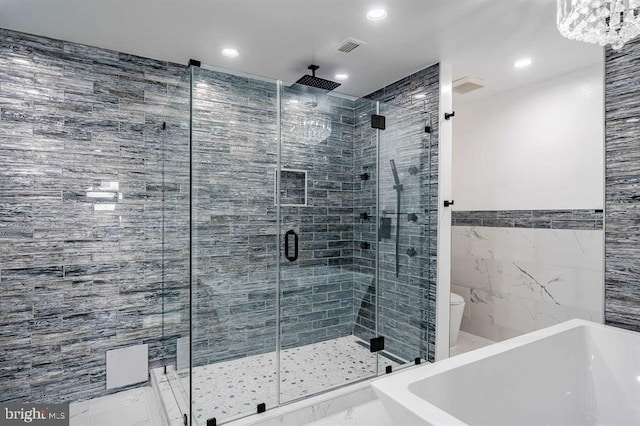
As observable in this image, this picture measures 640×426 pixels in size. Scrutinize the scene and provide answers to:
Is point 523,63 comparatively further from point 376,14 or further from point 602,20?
point 602,20

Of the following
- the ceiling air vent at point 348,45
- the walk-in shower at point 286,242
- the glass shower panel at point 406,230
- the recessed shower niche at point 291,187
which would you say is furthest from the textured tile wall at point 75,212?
the glass shower panel at point 406,230

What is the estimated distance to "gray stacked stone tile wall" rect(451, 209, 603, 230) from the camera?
2870 millimetres

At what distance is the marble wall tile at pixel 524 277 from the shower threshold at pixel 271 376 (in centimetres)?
129

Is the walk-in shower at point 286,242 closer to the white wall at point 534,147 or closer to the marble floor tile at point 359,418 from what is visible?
the marble floor tile at point 359,418

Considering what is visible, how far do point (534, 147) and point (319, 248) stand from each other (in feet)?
7.39

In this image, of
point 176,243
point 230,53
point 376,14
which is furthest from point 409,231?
Answer: point 230,53

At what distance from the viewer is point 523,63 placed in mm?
2801

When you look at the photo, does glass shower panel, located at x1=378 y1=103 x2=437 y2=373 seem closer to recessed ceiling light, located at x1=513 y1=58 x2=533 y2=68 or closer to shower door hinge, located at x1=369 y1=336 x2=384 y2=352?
shower door hinge, located at x1=369 y1=336 x2=384 y2=352

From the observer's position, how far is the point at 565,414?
5.78ft

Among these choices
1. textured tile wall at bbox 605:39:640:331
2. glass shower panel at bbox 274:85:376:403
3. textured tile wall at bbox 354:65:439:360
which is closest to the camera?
textured tile wall at bbox 605:39:640:331

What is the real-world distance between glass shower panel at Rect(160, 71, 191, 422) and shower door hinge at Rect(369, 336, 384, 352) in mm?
1365

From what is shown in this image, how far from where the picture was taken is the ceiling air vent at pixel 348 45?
2.42 m

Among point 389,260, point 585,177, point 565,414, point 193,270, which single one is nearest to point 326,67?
point 389,260

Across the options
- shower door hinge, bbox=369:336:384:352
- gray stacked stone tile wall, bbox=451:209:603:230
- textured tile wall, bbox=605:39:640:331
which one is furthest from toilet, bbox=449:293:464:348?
textured tile wall, bbox=605:39:640:331
